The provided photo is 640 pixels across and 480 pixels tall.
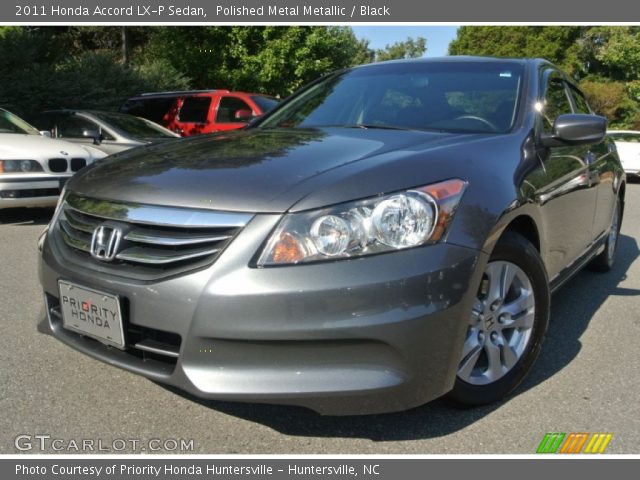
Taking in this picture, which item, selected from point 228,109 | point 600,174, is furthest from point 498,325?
point 228,109

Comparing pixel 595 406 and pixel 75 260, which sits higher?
pixel 75 260

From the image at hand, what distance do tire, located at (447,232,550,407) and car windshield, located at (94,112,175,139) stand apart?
7.22 m

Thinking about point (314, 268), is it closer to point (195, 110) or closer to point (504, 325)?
point (504, 325)

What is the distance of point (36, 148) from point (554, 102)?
5557 millimetres

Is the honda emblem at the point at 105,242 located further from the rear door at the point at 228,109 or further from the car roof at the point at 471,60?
the rear door at the point at 228,109

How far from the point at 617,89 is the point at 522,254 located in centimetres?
3379

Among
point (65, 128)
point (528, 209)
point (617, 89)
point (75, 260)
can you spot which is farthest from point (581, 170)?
point (617, 89)

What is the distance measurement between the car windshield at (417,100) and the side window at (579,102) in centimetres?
102

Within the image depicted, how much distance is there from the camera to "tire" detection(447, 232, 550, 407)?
2.40 metres

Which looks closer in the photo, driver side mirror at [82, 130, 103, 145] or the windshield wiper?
the windshield wiper

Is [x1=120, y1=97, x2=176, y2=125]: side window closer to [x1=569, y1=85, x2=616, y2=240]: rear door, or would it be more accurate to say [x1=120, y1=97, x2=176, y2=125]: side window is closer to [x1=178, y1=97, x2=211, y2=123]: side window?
[x1=178, y1=97, x2=211, y2=123]: side window

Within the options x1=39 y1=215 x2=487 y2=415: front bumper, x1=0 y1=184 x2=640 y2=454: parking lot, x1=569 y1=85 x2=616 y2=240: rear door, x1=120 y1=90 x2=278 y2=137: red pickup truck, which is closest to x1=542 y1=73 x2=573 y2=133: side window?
x1=569 y1=85 x2=616 y2=240: rear door

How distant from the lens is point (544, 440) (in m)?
2.37

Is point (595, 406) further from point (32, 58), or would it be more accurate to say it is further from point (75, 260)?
point (32, 58)
